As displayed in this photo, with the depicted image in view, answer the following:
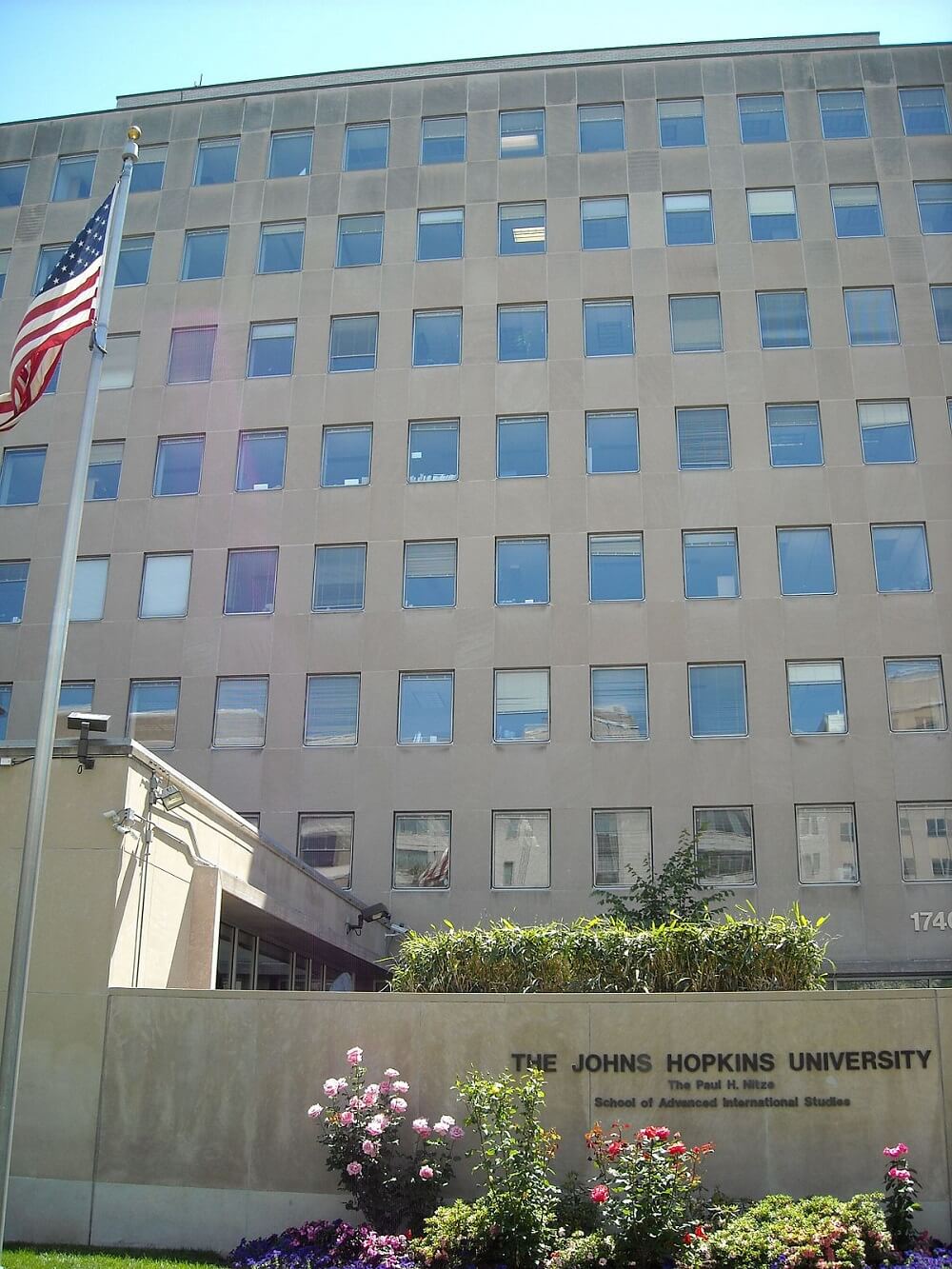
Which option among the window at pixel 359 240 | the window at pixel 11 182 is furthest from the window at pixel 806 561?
the window at pixel 11 182

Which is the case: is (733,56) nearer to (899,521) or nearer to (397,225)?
(397,225)

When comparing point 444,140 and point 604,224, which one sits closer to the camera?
point 604,224

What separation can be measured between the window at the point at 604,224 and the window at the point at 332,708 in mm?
13302

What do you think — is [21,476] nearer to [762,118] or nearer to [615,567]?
[615,567]

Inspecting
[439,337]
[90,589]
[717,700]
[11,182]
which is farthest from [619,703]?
[11,182]

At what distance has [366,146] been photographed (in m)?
35.7

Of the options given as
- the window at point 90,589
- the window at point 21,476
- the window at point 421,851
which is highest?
the window at point 21,476

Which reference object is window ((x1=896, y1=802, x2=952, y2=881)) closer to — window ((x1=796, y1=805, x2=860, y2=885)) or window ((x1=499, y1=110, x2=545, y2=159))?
window ((x1=796, y1=805, x2=860, y2=885))

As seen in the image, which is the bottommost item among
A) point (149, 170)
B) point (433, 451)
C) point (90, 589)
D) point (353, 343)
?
point (90, 589)

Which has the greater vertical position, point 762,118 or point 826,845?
point 762,118

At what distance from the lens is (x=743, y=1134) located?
13148 millimetres

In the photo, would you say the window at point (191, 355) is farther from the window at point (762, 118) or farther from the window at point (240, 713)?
the window at point (762, 118)

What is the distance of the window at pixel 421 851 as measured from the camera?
2866cm

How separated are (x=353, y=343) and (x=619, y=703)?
11995mm
